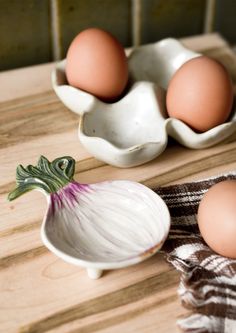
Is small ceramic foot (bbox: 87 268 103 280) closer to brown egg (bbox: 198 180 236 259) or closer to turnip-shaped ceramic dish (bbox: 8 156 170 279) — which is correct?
turnip-shaped ceramic dish (bbox: 8 156 170 279)

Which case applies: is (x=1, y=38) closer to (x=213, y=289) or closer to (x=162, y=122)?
(x=162, y=122)

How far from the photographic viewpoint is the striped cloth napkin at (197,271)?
0.56 metres

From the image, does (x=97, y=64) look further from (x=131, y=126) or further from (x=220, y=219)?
(x=220, y=219)

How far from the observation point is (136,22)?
1033 mm

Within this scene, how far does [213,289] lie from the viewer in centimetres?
58

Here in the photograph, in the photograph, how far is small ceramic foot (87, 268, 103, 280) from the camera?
60cm

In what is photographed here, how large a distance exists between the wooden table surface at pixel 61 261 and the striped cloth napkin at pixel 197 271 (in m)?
0.01

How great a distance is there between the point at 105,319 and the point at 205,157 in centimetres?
29

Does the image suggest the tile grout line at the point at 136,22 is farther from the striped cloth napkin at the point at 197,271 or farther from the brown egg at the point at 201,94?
the striped cloth napkin at the point at 197,271

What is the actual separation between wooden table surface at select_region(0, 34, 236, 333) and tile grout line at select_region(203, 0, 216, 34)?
38cm

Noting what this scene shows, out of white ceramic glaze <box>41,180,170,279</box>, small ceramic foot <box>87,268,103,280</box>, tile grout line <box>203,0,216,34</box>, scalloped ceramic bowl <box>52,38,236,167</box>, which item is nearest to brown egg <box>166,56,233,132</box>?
scalloped ceramic bowl <box>52,38,236,167</box>

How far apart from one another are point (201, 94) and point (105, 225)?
21 centimetres

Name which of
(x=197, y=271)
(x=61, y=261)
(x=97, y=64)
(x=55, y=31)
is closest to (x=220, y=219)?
(x=197, y=271)

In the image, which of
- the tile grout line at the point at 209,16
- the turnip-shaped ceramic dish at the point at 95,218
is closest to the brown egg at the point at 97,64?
the turnip-shaped ceramic dish at the point at 95,218
